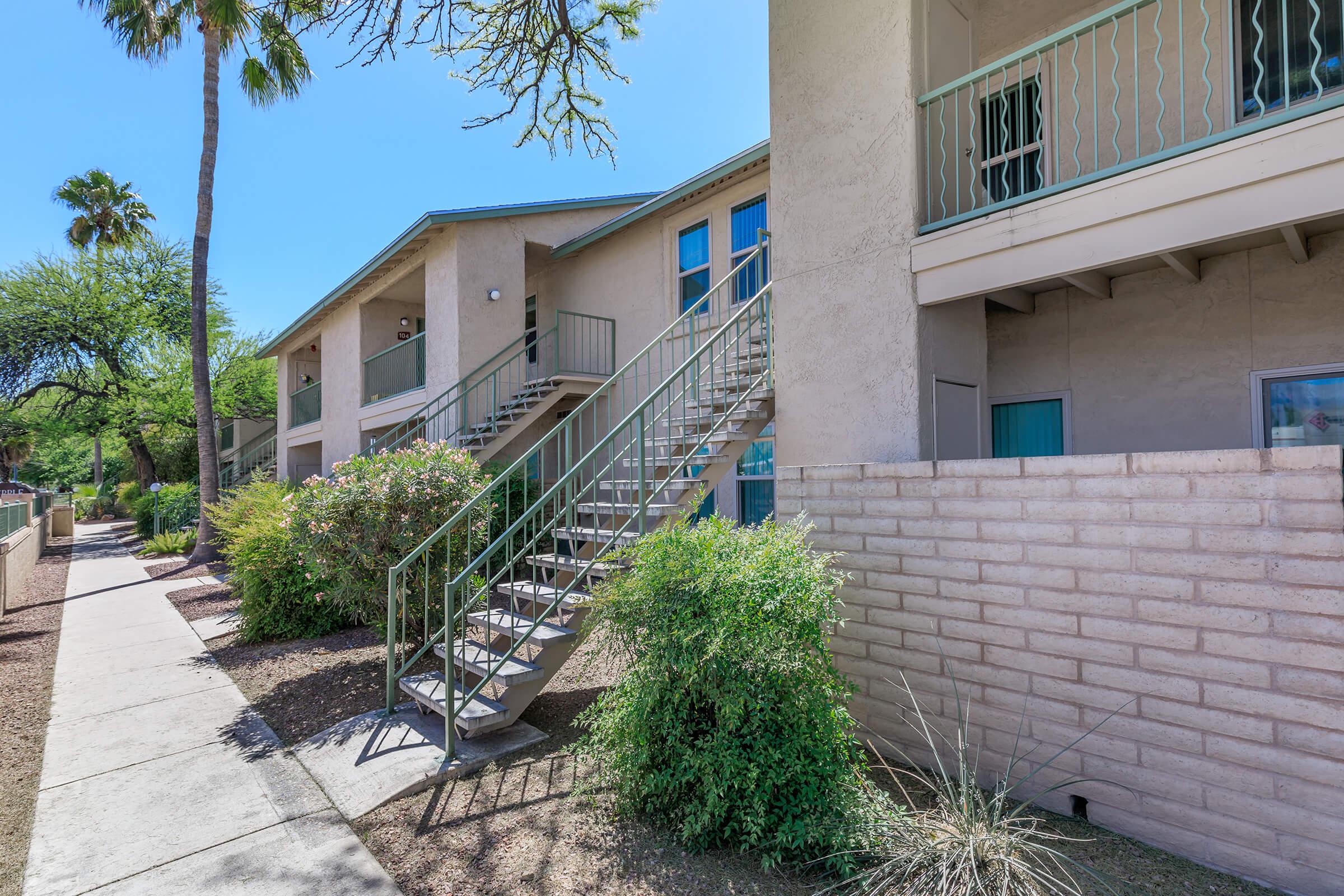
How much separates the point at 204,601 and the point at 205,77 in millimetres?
10025

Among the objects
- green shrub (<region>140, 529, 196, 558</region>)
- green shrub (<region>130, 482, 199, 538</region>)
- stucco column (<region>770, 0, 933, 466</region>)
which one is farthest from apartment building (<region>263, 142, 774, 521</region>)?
green shrub (<region>130, 482, 199, 538</region>)

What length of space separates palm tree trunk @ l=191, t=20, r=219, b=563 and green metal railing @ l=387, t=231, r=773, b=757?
8.09 m

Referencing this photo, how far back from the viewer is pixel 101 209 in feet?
78.3

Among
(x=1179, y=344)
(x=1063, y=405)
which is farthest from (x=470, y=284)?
(x=1179, y=344)

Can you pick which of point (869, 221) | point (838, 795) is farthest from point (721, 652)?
point (869, 221)

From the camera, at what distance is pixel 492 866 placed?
10.6 feet

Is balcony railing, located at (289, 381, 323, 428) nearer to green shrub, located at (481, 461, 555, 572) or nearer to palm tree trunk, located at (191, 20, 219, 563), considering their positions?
palm tree trunk, located at (191, 20, 219, 563)

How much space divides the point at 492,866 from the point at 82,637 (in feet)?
25.3

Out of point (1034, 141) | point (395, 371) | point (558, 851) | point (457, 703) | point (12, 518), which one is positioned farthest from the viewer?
point (395, 371)

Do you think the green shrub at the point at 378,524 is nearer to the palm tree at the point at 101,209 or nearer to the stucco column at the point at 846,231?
the stucco column at the point at 846,231

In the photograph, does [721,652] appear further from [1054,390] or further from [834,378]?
[1054,390]

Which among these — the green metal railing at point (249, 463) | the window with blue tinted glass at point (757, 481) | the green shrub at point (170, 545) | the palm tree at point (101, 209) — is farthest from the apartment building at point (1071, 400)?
the palm tree at point (101, 209)

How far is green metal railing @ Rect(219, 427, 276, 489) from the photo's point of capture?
22203 mm

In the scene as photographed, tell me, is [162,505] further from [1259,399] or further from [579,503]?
[1259,399]
